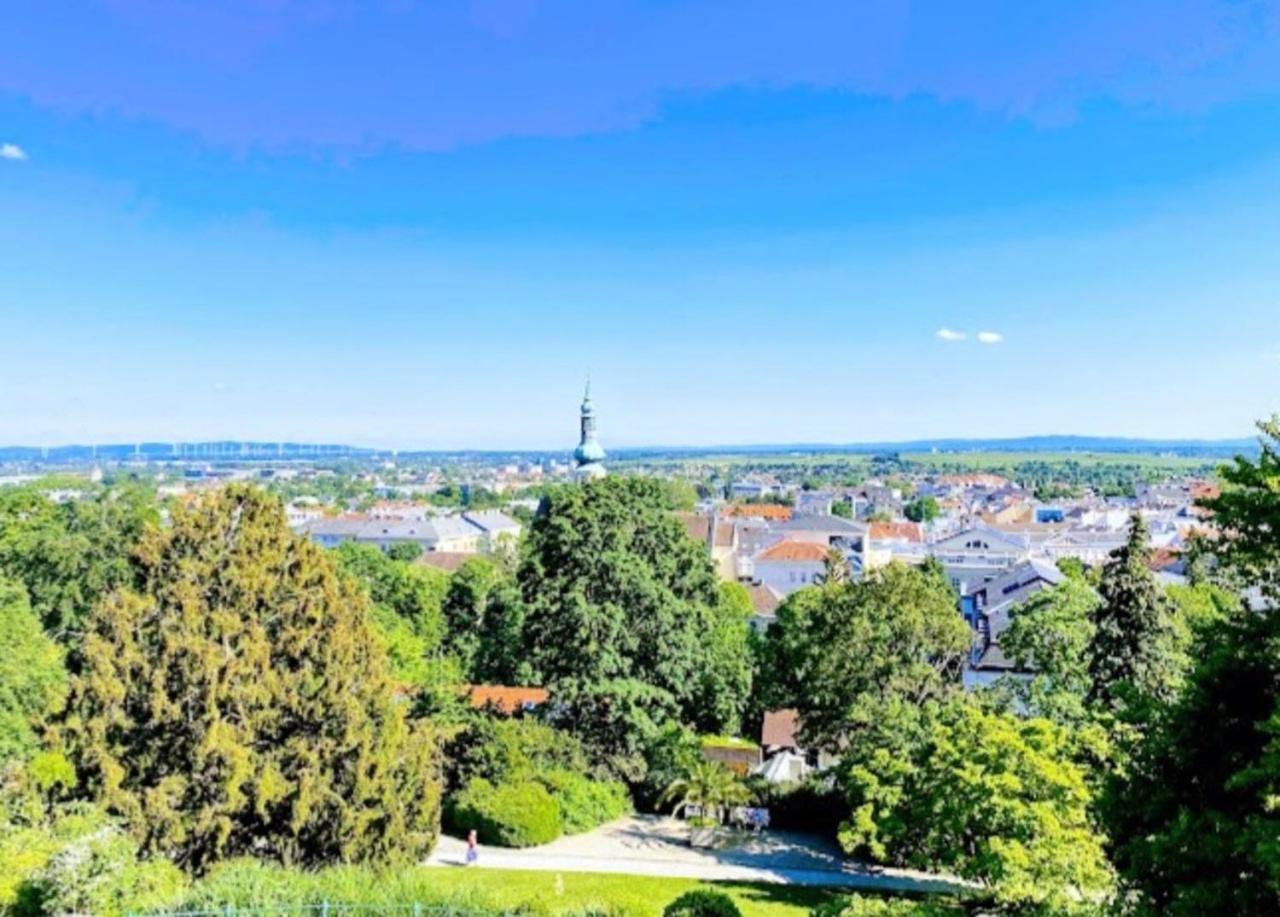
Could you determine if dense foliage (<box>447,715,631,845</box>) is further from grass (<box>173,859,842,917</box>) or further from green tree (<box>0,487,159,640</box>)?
green tree (<box>0,487,159,640</box>)

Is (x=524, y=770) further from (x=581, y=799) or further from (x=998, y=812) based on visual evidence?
(x=998, y=812)

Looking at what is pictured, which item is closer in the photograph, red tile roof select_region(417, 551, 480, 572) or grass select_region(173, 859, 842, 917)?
grass select_region(173, 859, 842, 917)

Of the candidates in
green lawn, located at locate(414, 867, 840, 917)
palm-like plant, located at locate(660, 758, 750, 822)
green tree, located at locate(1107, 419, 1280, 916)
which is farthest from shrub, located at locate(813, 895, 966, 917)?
palm-like plant, located at locate(660, 758, 750, 822)

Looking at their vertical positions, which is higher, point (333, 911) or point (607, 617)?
point (607, 617)

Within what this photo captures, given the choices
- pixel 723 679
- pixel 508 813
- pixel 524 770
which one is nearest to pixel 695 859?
pixel 508 813

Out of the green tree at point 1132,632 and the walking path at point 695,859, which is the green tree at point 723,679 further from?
the green tree at point 1132,632

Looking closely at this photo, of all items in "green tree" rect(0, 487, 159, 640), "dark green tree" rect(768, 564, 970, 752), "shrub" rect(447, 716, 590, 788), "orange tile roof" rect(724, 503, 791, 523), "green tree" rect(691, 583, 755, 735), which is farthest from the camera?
"orange tile roof" rect(724, 503, 791, 523)
